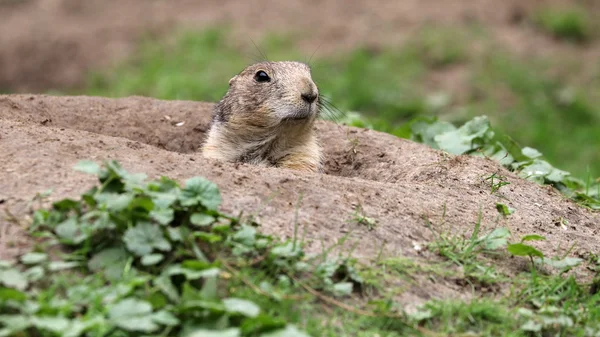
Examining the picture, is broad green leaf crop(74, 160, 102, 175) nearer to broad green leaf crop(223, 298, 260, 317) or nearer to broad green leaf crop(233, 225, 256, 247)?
broad green leaf crop(233, 225, 256, 247)

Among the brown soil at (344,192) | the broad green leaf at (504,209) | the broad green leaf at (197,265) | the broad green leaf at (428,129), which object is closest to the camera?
the broad green leaf at (197,265)

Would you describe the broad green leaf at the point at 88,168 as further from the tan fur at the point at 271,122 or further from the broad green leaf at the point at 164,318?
the tan fur at the point at 271,122

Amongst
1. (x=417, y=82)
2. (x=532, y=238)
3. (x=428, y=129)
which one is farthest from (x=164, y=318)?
(x=417, y=82)

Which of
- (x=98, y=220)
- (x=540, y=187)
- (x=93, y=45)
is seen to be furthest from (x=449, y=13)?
(x=98, y=220)

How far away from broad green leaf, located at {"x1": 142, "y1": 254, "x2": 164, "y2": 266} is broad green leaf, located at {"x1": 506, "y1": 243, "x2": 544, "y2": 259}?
1.78 meters

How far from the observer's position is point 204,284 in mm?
3682

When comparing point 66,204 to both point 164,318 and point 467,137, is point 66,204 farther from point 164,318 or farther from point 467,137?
point 467,137

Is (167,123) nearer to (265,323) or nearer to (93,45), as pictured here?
(265,323)

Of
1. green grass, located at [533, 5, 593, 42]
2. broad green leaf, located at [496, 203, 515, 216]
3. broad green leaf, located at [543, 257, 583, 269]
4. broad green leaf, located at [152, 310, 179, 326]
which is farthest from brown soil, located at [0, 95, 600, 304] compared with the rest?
green grass, located at [533, 5, 593, 42]

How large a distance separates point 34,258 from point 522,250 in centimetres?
234

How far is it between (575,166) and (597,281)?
18.0 feet

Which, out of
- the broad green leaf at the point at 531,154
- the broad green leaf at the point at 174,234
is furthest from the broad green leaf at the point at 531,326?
the broad green leaf at the point at 531,154

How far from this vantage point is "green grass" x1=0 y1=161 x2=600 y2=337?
341cm

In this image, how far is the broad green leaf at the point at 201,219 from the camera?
12.7 ft
